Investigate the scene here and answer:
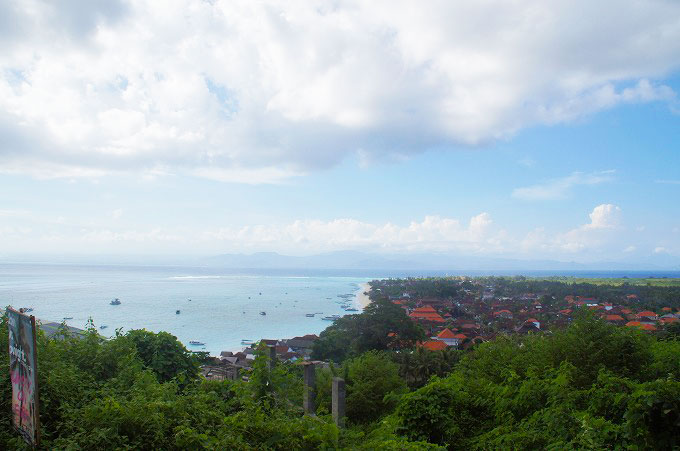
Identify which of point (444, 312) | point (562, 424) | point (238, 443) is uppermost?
point (238, 443)

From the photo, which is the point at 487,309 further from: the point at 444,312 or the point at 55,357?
the point at 55,357

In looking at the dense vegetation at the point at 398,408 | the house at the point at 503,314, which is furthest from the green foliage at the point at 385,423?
the house at the point at 503,314

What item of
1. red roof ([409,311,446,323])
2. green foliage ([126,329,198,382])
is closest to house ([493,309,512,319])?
red roof ([409,311,446,323])

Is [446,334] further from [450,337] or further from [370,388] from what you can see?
[370,388]

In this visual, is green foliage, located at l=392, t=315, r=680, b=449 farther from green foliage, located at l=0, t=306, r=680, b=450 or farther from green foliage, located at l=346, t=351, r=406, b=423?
green foliage, located at l=346, t=351, r=406, b=423

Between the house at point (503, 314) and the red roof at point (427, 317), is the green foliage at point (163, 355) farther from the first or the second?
the house at point (503, 314)

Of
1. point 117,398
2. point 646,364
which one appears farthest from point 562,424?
point 117,398

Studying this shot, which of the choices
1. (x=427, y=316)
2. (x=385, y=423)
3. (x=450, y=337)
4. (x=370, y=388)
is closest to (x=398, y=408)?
(x=385, y=423)
